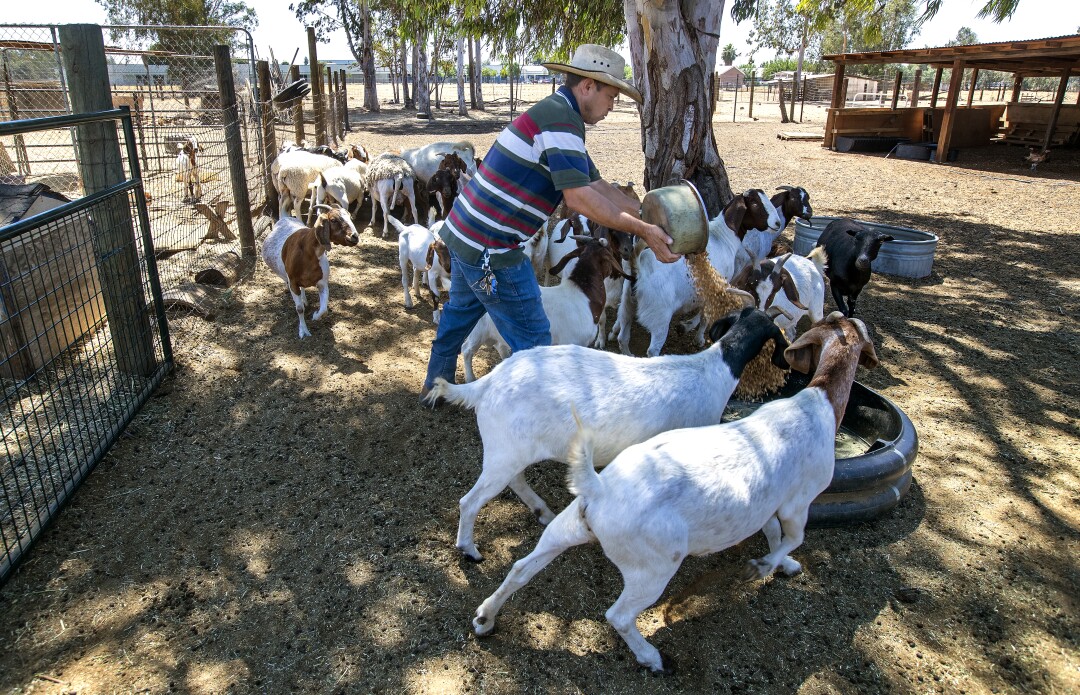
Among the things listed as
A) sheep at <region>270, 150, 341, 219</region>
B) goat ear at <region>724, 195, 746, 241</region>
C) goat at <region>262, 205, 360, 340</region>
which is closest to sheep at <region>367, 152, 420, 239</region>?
sheep at <region>270, 150, 341, 219</region>

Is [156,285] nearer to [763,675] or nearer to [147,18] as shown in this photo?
[763,675]

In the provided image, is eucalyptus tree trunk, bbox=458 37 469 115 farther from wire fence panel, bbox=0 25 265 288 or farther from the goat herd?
the goat herd

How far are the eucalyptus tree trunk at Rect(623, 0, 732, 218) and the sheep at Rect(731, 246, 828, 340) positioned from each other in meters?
Answer: 2.18

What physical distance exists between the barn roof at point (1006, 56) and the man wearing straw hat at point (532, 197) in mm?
14862

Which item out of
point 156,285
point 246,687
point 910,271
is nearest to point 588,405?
point 246,687

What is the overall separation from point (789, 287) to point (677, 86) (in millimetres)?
2918

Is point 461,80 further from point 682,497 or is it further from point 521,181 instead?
point 682,497

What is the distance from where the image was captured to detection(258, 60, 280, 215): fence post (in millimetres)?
9672

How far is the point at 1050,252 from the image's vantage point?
8.59 meters

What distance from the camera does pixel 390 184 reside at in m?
9.79

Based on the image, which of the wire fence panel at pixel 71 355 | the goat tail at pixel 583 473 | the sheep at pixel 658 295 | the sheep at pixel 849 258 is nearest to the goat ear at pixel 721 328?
the goat tail at pixel 583 473

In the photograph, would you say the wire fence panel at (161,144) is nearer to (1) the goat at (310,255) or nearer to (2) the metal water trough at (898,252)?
(1) the goat at (310,255)

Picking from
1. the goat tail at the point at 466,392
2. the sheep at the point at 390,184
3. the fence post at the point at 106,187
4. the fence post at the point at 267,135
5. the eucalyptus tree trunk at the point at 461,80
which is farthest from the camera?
the eucalyptus tree trunk at the point at 461,80

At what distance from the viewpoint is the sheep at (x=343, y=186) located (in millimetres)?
9289
